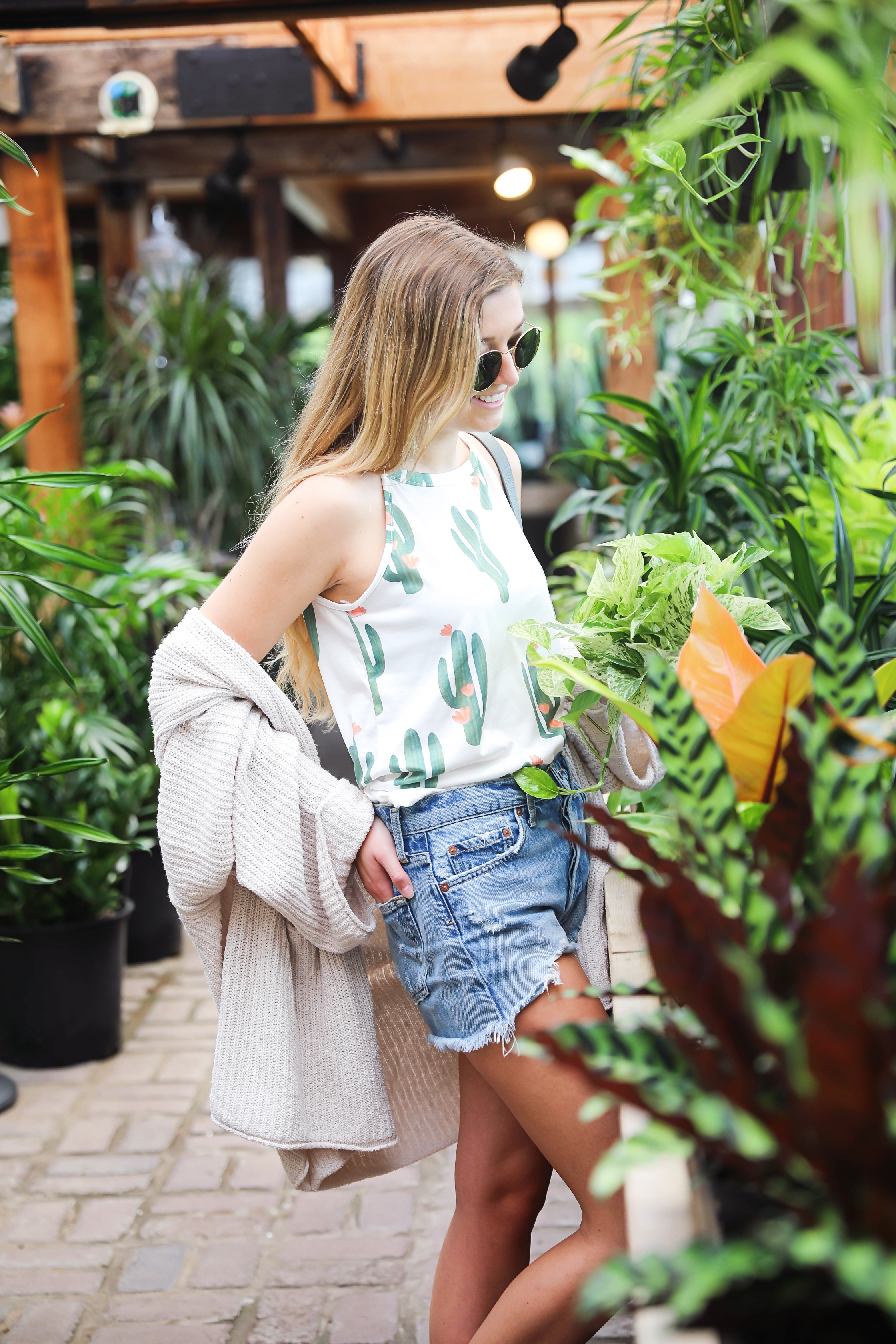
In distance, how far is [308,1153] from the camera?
1.56 meters

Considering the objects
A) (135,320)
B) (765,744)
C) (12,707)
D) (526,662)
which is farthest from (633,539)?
(135,320)

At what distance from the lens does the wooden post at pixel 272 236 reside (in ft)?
20.8

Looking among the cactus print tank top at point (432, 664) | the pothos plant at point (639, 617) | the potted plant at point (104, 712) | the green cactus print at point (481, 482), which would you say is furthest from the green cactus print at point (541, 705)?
the potted plant at point (104, 712)

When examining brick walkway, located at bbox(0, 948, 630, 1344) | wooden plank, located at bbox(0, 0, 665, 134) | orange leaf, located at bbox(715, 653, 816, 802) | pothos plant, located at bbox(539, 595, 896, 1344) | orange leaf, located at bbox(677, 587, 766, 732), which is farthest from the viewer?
wooden plank, located at bbox(0, 0, 665, 134)

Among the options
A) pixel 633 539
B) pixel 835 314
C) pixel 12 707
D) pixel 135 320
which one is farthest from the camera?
pixel 135 320

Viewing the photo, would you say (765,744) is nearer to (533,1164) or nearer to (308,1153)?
(533,1164)

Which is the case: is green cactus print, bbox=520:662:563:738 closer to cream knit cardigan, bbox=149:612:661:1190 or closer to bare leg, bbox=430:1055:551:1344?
cream knit cardigan, bbox=149:612:661:1190

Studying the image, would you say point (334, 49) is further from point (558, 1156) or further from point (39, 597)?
point (558, 1156)

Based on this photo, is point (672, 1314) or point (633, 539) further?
point (633, 539)

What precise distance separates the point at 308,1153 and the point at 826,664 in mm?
1096

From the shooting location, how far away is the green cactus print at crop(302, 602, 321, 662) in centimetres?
150

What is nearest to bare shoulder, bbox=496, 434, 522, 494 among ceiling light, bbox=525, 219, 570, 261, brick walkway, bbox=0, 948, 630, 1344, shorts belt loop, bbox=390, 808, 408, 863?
shorts belt loop, bbox=390, 808, 408, 863

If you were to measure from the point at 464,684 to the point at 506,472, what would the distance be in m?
0.44

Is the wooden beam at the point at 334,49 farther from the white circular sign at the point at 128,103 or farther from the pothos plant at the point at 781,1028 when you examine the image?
the pothos plant at the point at 781,1028
